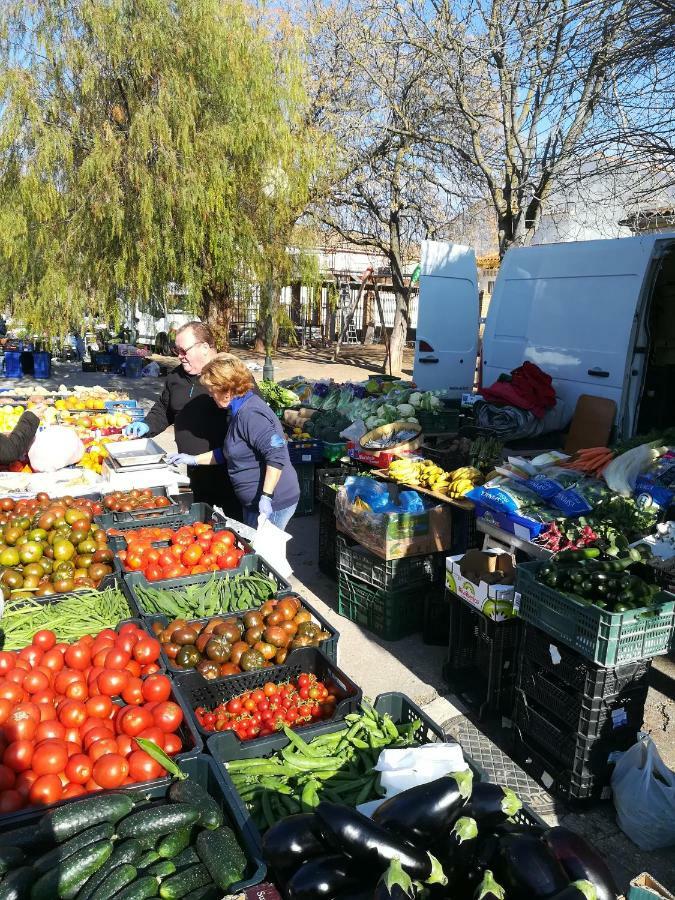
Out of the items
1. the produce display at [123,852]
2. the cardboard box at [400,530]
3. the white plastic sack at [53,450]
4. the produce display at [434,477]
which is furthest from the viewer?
the white plastic sack at [53,450]

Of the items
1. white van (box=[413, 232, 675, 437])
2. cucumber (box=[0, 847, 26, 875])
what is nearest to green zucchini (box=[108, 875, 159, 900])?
cucumber (box=[0, 847, 26, 875])

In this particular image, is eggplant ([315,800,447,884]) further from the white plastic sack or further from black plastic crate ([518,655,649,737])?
the white plastic sack

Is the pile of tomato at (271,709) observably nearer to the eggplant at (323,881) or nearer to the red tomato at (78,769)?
the red tomato at (78,769)

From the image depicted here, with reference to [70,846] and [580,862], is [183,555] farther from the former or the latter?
[580,862]

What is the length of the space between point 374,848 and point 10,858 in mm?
1025

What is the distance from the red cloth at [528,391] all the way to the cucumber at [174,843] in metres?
5.84

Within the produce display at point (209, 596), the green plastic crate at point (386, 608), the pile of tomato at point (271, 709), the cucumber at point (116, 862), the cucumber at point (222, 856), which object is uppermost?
the cucumber at point (116, 862)

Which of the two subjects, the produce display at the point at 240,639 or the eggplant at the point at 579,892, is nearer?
the eggplant at the point at 579,892

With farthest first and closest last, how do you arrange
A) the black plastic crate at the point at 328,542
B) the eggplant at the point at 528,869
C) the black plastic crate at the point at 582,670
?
the black plastic crate at the point at 328,542
the black plastic crate at the point at 582,670
the eggplant at the point at 528,869

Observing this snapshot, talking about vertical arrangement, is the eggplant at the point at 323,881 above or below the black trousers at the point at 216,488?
above

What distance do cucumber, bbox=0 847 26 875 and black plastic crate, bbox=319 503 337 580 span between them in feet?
14.1

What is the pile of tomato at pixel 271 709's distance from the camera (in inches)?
114

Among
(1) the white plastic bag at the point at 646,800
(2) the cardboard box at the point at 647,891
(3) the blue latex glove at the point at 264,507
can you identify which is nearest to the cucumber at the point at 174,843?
(2) the cardboard box at the point at 647,891

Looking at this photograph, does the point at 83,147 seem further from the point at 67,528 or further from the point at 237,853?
the point at 237,853
